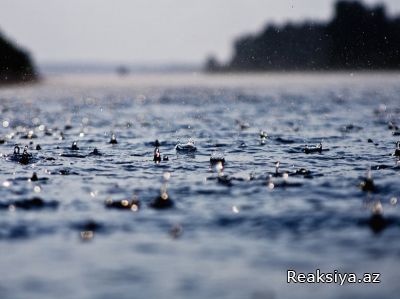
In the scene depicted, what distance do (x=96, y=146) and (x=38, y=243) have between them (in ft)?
39.7

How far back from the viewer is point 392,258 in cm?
876

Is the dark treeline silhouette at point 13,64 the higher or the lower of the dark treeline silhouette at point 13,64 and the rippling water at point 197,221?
the higher

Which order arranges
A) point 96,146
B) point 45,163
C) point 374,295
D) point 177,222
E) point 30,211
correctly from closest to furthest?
point 374,295 → point 177,222 → point 30,211 → point 45,163 → point 96,146

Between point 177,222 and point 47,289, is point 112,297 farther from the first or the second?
point 177,222

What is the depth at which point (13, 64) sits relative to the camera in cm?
8362

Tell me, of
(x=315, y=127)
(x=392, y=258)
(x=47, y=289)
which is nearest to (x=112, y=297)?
(x=47, y=289)

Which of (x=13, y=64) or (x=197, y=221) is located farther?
(x=13, y=64)

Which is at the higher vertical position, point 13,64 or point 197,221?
point 13,64

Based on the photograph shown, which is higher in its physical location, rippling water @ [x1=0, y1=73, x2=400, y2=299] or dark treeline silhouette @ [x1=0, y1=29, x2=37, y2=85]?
Answer: dark treeline silhouette @ [x1=0, y1=29, x2=37, y2=85]

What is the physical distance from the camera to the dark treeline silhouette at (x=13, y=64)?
7988 cm

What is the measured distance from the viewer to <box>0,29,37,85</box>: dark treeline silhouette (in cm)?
7988

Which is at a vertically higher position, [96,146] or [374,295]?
[96,146]

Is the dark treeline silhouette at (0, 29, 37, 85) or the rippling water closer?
the rippling water

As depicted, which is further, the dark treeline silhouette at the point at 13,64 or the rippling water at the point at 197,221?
the dark treeline silhouette at the point at 13,64
